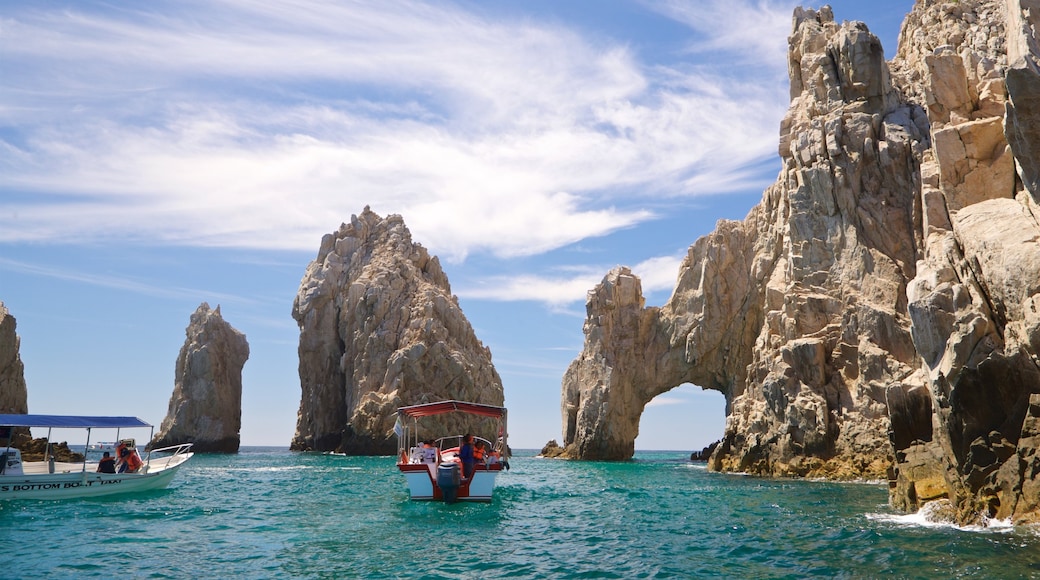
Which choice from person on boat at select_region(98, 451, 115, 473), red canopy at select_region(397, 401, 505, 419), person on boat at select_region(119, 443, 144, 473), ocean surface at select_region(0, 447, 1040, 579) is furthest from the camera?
person on boat at select_region(119, 443, 144, 473)

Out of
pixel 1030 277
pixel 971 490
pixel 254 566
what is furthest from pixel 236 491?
pixel 1030 277

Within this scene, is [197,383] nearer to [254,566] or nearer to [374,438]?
[374,438]

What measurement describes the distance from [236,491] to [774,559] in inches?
1070

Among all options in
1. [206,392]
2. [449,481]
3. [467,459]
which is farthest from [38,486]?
[206,392]

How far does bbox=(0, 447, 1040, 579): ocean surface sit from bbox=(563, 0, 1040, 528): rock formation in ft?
10.7

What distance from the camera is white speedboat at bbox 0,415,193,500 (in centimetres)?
2817

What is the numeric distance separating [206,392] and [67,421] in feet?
218

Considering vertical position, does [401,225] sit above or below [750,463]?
above

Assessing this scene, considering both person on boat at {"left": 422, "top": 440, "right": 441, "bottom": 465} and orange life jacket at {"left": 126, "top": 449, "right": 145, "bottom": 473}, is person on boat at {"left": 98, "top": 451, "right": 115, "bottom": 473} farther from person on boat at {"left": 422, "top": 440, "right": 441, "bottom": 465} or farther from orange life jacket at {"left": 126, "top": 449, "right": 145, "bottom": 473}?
person on boat at {"left": 422, "top": 440, "right": 441, "bottom": 465}

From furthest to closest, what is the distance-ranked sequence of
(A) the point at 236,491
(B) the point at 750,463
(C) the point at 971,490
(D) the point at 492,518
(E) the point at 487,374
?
(E) the point at 487,374
(B) the point at 750,463
(A) the point at 236,491
(D) the point at 492,518
(C) the point at 971,490

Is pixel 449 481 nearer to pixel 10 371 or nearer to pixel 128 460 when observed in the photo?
pixel 128 460

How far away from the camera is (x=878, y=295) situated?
1647 inches

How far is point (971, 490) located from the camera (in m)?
18.9

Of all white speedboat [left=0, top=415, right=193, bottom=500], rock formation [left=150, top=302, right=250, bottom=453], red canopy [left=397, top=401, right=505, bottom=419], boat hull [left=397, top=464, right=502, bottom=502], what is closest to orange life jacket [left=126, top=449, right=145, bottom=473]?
white speedboat [left=0, top=415, right=193, bottom=500]
